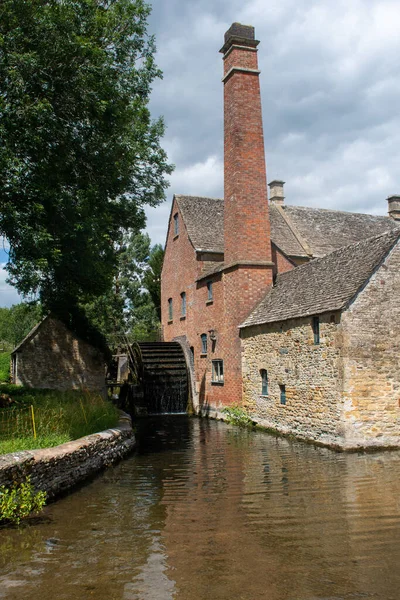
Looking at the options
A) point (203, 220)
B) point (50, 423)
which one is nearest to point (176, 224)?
point (203, 220)

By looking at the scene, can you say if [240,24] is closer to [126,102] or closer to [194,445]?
[126,102]

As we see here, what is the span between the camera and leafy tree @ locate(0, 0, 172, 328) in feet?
36.6

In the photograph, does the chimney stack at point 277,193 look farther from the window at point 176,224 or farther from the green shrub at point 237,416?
the green shrub at point 237,416

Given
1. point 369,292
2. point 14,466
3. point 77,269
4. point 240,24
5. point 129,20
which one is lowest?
point 14,466

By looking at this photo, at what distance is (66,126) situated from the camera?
1302cm

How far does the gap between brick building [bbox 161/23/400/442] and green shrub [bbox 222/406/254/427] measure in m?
0.34

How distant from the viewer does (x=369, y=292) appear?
12.2 metres

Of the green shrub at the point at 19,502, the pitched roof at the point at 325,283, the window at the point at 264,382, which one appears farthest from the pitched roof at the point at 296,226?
the green shrub at the point at 19,502

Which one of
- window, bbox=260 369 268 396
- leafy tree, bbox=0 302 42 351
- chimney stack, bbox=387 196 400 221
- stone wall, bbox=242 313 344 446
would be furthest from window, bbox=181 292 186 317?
leafy tree, bbox=0 302 42 351

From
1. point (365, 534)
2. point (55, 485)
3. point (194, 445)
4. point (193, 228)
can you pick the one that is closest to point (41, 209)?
point (55, 485)

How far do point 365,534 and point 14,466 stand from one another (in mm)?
5008

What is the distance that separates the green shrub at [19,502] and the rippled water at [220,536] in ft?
0.83

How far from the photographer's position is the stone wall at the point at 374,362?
11844mm

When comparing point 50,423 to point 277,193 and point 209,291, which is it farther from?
point 277,193
